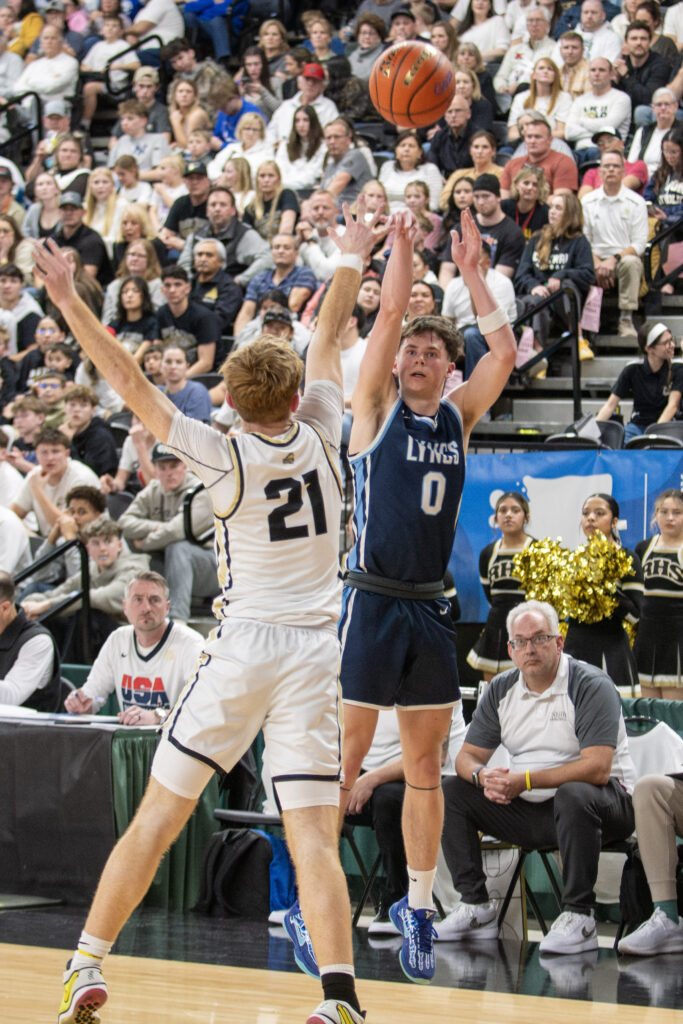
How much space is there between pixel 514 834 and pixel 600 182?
701cm

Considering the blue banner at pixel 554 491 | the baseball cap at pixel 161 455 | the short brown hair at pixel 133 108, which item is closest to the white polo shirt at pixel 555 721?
the blue banner at pixel 554 491

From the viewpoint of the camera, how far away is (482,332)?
15.6 ft

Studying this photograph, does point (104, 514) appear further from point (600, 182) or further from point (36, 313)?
point (600, 182)

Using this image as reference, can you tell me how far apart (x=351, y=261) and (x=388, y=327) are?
0.28 m

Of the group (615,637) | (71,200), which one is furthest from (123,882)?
(71,200)

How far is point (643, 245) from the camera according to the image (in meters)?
11.0

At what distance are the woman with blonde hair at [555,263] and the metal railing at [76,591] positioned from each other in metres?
4.00

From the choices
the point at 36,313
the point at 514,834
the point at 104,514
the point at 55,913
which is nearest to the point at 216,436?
the point at 514,834

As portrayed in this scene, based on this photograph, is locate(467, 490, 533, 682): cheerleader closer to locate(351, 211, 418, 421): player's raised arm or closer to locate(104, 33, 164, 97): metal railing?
locate(351, 211, 418, 421): player's raised arm

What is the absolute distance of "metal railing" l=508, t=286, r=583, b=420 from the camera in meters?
9.90

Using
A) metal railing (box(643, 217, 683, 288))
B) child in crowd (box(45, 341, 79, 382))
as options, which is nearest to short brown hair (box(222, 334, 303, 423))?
metal railing (box(643, 217, 683, 288))

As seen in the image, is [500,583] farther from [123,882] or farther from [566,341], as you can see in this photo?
[123,882]

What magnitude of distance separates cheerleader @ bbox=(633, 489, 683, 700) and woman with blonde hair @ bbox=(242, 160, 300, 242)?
5947 millimetres

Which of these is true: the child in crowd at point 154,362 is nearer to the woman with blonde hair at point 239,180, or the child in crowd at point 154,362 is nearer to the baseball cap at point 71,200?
the woman with blonde hair at point 239,180
